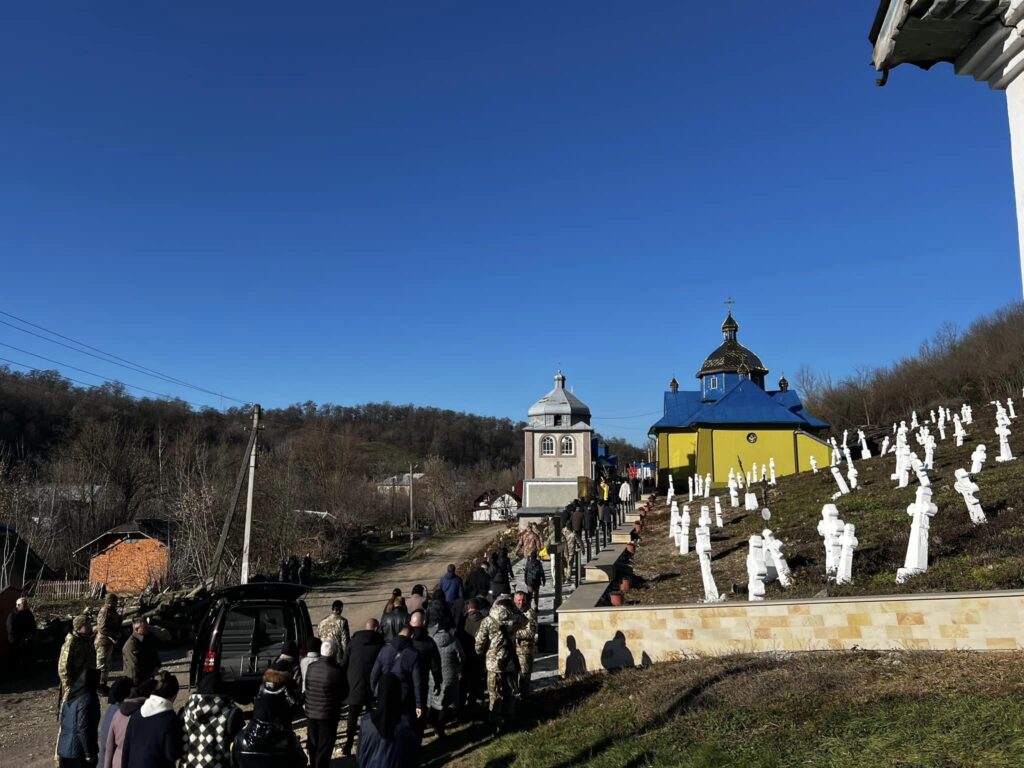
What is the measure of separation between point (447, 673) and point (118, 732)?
11.7 ft

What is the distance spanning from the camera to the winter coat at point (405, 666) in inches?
265

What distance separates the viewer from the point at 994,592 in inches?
290

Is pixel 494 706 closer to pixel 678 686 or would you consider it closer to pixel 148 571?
pixel 678 686

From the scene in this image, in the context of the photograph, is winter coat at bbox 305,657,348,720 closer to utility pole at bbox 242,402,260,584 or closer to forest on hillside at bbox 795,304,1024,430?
utility pole at bbox 242,402,260,584

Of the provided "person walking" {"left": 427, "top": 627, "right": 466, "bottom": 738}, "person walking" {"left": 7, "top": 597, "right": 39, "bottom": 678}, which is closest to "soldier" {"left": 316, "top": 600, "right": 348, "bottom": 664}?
"person walking" {"left": 427, "top": 627, "right": 466, "bottom": 738}

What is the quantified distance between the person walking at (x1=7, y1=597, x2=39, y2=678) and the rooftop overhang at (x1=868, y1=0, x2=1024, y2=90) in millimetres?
15008

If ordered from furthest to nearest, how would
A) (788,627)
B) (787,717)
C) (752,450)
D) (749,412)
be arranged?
(749,412)
(752,450)
(788,627)
(787,717)

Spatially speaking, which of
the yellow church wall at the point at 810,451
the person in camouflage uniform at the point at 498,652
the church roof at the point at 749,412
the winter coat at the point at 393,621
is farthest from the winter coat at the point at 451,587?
the yellow church wall at the point at 810,451

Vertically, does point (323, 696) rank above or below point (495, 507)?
below

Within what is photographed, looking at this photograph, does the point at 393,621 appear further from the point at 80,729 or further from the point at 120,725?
the point at 120,725

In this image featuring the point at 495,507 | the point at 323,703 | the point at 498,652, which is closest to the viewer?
the point at 323,703

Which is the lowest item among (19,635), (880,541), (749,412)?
(19,635)

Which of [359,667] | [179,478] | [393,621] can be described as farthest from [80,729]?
[179,478]

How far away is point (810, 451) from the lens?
1515 inches
